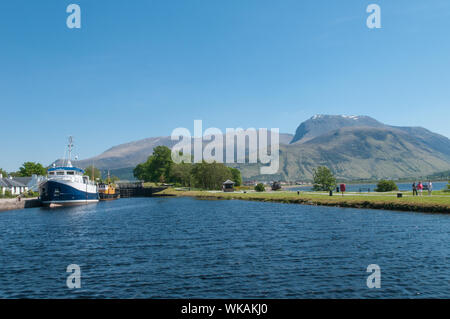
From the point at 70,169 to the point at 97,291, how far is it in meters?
99.1

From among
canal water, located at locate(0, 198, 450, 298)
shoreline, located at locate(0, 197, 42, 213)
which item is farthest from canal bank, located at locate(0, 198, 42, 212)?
canal water, located at locate(0, 198, 450, 298)

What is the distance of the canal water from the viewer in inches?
800

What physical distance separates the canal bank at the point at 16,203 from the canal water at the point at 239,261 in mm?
54026

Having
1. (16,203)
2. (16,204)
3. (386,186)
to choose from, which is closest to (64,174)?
(16,203)

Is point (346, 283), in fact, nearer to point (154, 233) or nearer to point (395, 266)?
point (395, 266)

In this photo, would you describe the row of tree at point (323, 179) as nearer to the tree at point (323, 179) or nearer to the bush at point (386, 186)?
the tree at point (323, 179)

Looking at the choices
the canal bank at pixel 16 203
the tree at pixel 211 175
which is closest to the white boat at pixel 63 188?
the canal bank at pixel 16 203

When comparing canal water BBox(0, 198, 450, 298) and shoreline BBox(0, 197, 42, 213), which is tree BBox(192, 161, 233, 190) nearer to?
shoreline BBox(0, 197, 42, 213)

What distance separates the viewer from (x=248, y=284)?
21.3 meters

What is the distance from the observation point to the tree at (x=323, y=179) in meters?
105

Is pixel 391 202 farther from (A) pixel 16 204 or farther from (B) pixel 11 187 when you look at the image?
(B) pixel 11 187

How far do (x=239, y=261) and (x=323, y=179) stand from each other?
83887mm
